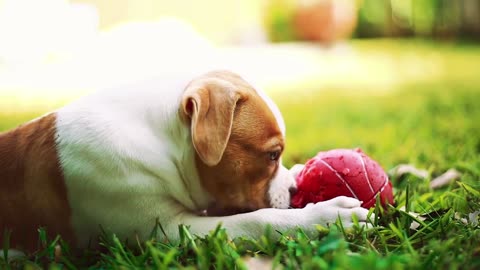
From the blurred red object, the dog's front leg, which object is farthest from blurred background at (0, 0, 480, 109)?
the dog's front leg

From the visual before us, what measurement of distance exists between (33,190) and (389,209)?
1547 millimetres

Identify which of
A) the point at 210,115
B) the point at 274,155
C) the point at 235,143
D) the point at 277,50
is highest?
the point at 210,115

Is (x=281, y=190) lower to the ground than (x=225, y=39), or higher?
higher

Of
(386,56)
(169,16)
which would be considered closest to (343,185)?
(386,56)

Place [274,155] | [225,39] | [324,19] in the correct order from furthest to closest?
[225,39] → [324,19] → [274,155]

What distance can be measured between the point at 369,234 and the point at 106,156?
113 cm

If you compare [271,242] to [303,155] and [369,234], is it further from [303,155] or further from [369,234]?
[303,155]

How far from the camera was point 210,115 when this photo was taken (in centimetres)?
264

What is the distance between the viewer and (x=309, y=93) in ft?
28.9

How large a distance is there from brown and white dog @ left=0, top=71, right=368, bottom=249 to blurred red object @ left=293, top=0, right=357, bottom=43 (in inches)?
539

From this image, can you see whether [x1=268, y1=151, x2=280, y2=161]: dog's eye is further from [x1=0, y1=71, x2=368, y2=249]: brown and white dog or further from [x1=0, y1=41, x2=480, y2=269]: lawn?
[x1=0, y1=41, x2=480, y2=269]: lawn

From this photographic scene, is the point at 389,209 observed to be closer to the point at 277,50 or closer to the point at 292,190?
the point at 292,190

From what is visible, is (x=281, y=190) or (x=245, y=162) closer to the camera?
(x=245, y=162)

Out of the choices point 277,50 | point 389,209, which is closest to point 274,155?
point 389,209
